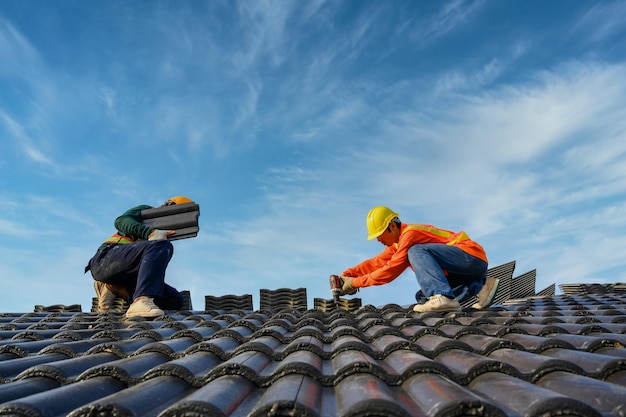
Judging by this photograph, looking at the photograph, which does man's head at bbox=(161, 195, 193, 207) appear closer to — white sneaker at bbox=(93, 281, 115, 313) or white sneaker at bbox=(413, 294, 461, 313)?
white sneaker at bbox=(93, 281, 115, 313)

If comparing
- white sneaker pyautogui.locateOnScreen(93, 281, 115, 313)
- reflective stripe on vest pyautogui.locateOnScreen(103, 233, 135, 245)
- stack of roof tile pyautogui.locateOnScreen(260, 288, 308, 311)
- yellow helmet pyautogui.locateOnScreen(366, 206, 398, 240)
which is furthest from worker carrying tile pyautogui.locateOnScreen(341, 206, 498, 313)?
white sneaker pyautogui.locateOnScreen(93, 281, 115, 313)

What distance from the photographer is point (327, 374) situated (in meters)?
2.54

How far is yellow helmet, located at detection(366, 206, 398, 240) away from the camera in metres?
6.38

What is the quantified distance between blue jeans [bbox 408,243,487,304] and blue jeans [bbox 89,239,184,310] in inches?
123

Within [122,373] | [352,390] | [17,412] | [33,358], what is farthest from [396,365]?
[33,358]

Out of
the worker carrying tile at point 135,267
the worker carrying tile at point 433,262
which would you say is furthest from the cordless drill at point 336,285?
the worker carrying tile at point 135,267

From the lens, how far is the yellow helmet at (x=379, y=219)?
6379 mm

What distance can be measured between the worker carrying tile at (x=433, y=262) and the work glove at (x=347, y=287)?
0.07 meters

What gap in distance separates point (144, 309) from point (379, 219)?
314cm

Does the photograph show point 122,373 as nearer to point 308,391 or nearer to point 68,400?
point 68,400

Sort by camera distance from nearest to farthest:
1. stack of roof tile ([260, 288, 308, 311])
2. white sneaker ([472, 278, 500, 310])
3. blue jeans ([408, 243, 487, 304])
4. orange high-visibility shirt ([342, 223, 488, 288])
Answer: blue jeans ([408, 243, 487, 304]) < orange high-visibility shirt ([342, 223, 488, 288]) < white sneaker ([472, 278, 500, 310]) < stack of roof tile ([260, 288, 308, 311])

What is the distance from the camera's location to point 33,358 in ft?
10.1

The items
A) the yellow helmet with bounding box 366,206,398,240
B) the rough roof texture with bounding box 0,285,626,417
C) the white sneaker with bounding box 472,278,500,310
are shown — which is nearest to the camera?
the rough roof texture with bounding box 0,285,626,417

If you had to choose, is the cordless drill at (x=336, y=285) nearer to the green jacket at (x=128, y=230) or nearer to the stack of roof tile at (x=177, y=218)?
the stack of roof tile at (x=177, y=218)
